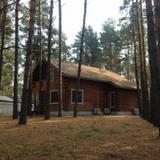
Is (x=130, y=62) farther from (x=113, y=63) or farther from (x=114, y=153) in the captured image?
(x=114, y=153)

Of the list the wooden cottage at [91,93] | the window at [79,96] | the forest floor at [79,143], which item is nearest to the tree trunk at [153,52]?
the forest floor at [79,143]

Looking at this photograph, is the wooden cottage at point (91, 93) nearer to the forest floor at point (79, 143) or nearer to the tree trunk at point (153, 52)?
the forest floor at point (79, 143)

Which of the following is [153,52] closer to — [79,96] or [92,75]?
[79,96]

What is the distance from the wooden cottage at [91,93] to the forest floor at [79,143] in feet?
48.8

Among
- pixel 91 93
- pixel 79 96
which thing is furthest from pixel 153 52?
pixel 91 93

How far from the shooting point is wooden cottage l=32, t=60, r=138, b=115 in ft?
107

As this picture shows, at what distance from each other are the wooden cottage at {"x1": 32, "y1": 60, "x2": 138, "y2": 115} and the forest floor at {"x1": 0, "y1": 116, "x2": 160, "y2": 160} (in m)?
14.9

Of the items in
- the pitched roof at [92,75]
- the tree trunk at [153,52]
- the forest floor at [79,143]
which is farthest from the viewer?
the pitched roof at [92,75]

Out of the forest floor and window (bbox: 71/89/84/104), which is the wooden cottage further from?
the forest floor

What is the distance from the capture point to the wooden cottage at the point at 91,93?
107 ft

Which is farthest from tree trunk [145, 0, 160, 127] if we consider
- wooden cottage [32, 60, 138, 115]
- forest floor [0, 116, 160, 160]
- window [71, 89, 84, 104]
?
window [71, 89, 84, 104]

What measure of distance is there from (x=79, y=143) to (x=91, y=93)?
20768 millimetres

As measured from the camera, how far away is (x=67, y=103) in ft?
106

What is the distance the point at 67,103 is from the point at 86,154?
20545mm
